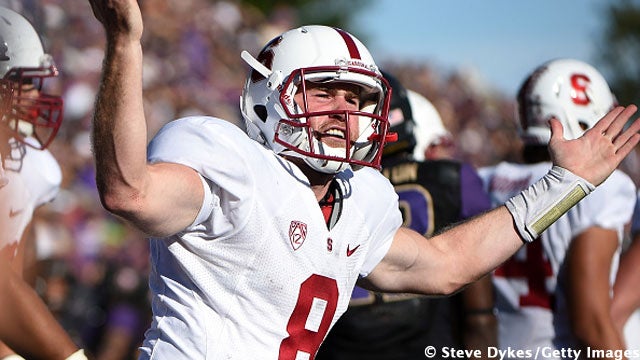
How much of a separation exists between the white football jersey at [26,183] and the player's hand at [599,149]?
1804mm

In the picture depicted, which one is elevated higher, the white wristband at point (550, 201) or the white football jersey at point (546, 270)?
the white wristband at point (550, 201)

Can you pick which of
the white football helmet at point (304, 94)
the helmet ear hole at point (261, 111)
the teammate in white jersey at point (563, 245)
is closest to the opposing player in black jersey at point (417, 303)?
the teammate in white jersey at point (563, 245)

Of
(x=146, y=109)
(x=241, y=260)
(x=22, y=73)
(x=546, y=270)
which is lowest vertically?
(x=146, y=109)

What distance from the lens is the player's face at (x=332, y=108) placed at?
2998 millimetres

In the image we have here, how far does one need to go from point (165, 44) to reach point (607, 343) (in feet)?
27.3

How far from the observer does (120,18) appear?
229cm

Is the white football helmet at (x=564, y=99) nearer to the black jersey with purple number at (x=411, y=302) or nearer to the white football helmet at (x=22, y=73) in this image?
the black jersey with purple number at (x=411, y=302)

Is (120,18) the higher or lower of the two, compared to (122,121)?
higher

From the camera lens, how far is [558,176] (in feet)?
10.9

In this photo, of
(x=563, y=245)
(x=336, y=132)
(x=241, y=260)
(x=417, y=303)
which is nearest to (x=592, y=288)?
(x=563, y=245)

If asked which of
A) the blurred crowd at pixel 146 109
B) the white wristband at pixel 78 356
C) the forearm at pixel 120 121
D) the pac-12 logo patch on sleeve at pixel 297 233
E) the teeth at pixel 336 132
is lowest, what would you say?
the blurred crowd at pixel 146 109

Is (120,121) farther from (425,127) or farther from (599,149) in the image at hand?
(425,127)

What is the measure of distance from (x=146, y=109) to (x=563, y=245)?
638cm

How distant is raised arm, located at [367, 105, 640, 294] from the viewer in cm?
330
